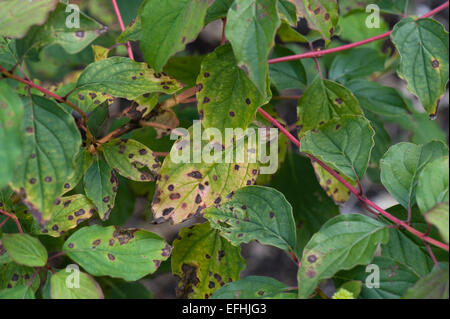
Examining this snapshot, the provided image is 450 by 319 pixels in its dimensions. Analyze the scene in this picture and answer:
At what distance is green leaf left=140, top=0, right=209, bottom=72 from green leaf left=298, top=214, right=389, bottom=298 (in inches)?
15.8

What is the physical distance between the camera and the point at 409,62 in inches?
33.4

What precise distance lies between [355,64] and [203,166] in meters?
0.63

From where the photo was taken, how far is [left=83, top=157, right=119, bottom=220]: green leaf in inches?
34.3

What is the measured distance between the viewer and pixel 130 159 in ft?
2.95

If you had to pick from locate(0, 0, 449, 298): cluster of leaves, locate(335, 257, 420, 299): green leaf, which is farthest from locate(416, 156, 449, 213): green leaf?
locate(335, 257, 420, 299): green leaf

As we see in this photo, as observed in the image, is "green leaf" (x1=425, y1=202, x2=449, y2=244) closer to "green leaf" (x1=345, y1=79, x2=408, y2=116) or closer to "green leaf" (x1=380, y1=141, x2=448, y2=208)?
"green leaf" (x1=380, y1=141, x2=448, y2=208)

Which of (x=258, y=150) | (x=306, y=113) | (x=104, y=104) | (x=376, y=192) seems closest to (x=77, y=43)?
(x=104, y=104)

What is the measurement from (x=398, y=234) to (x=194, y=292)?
443 mm

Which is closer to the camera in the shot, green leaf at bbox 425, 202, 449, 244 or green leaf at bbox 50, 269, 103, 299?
green leaf at bbox 425, 202, 449, 244

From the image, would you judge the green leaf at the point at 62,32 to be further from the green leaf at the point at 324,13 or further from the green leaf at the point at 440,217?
the green leaf at the point at 440,217

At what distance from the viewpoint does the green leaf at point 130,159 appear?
0.89 meters

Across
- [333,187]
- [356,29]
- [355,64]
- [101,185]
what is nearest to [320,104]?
[333,187]

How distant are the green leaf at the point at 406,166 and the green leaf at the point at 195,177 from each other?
0.26 metres

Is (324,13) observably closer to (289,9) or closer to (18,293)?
(289,9)
